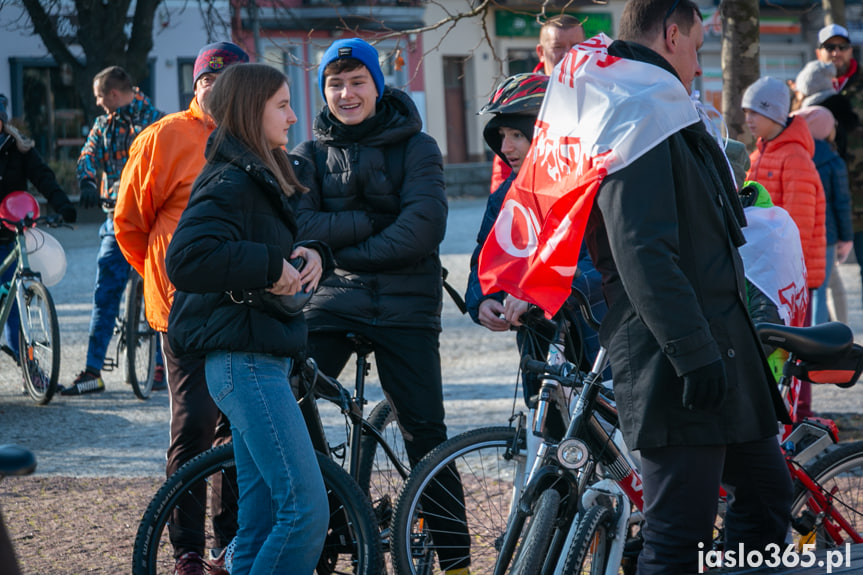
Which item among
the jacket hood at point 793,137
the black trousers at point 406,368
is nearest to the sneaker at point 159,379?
the black trousers at point 406,368

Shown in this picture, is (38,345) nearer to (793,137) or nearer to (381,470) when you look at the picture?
(381,470)

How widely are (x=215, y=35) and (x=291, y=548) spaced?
65.0ft

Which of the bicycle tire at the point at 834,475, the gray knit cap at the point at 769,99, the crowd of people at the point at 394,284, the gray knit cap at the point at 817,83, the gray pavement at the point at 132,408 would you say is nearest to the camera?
the crowd of people at the point at 394,284

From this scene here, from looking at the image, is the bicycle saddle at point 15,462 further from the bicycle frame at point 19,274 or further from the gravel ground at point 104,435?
→ the bicycle frame at point 19,274

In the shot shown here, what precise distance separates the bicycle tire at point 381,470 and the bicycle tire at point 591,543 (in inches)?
42.1

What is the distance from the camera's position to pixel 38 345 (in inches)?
291

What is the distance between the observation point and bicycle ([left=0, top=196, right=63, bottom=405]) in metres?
7.37

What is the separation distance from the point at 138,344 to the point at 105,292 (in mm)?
426

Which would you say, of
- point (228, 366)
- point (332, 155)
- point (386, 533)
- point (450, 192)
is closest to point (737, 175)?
point (332, 155)

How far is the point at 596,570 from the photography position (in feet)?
10.8

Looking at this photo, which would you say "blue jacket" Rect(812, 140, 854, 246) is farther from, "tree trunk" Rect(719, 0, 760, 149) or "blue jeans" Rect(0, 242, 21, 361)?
"blue jeans" Rect(0, 242, 21, 361)

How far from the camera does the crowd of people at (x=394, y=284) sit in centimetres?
295

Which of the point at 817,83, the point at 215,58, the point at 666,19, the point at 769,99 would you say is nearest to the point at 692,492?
the point at 666,19

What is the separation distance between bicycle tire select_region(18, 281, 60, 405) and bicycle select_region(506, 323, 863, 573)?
4.71 metres
